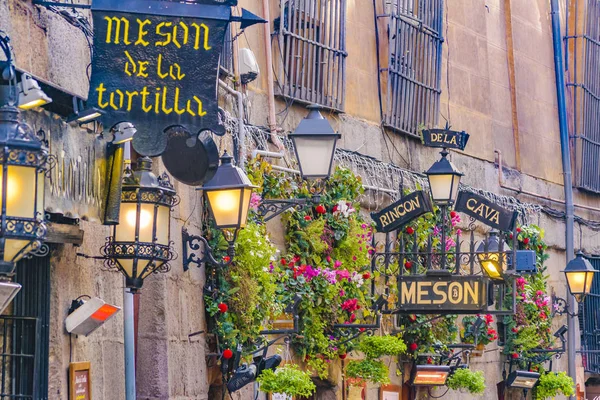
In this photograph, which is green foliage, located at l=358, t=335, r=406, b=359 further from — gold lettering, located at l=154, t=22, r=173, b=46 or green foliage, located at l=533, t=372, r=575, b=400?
gold lettering, located at l=154, t=22, r=173, b=46

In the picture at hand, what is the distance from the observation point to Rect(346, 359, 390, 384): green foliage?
535 inches

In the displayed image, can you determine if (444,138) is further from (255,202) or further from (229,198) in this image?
(229,198)

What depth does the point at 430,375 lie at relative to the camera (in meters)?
15.4

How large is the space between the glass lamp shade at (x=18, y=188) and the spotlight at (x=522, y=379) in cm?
1207

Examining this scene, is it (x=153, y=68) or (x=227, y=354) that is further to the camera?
(x=227, y=354)

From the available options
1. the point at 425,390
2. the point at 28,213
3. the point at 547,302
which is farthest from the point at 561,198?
the point at 28,213

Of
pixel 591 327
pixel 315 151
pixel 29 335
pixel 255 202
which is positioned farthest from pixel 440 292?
pixel 591 327

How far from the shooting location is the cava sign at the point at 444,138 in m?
14.9

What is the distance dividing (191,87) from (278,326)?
4.70 meters

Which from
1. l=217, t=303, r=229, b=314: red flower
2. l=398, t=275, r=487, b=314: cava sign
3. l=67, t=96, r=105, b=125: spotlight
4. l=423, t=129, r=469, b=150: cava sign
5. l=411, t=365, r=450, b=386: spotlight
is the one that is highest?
l=423, t=129, r=469, b=150: cava sign

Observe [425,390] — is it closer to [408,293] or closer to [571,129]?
[408,293]

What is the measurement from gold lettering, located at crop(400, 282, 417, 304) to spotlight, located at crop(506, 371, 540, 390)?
5.12m

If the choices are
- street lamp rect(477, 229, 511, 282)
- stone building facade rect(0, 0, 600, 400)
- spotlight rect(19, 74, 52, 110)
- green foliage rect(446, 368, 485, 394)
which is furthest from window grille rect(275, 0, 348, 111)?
spotlight rect(19, 74, 52, 110)

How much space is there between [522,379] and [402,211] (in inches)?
206
